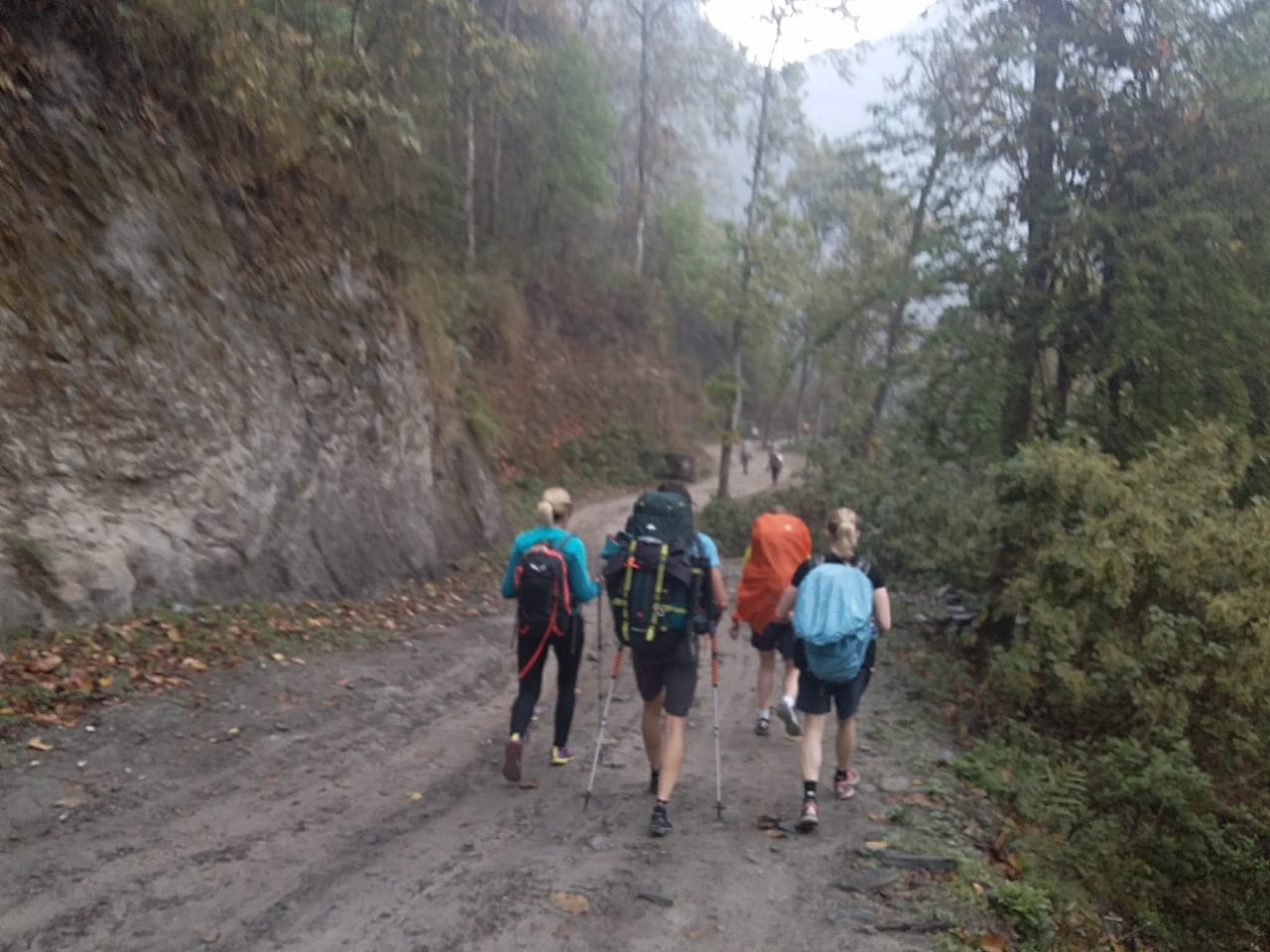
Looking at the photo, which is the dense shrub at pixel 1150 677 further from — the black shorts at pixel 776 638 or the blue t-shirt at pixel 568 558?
the blue t-shirt at pixel 568 558

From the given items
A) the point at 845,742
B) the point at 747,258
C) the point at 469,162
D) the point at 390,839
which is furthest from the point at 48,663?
the point at 747,258

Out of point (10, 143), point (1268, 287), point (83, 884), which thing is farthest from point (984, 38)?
point (83, 884)

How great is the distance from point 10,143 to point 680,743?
783 centimetres

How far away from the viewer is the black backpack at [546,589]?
6595 mm

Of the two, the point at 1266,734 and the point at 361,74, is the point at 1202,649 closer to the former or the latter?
the point at 1266,734

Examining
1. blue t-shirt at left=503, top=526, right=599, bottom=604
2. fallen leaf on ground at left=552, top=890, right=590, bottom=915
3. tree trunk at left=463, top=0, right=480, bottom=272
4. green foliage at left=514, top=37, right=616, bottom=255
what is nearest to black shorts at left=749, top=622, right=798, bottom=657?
blue t-shirt at left=503, top=526, right=599, bottom=604

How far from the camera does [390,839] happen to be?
5.56 meters

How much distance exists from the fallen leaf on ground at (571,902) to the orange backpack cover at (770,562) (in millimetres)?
3567

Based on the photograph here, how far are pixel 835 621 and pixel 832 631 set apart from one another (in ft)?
0.21

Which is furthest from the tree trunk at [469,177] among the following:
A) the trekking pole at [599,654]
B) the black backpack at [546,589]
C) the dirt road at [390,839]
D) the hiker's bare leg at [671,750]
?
the hiker's bare leg at [671,750]

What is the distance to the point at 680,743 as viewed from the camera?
598 cm

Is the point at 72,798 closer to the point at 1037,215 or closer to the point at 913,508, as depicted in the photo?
the point at 1037,215

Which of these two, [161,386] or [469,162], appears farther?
[469,162]

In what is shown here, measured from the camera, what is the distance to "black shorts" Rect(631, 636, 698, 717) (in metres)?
5.93
